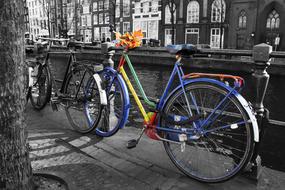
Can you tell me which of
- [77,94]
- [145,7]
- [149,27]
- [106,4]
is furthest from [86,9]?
[77,94]

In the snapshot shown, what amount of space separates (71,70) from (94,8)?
5420cm

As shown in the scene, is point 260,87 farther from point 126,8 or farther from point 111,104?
point 126,8

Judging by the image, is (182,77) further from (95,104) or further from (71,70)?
(71,70)

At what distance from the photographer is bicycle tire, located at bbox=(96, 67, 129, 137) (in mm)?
3209

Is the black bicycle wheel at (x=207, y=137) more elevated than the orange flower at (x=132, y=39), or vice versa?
the orange flower at (x=132, y=39)

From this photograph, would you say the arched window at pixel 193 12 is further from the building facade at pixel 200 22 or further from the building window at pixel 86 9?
the building window at pixel 86 9

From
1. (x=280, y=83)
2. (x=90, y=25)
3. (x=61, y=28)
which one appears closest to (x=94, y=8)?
(x=90, y=25)

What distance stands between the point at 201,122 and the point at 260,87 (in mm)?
592

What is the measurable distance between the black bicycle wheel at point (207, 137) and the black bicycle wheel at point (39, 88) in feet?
8.64

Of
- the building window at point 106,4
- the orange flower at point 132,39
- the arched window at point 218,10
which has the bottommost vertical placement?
the orange flower at point 132,39

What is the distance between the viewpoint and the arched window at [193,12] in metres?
40.1

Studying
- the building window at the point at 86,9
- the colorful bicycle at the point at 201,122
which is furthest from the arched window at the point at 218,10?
the colorful bicycle at the point at 201,122

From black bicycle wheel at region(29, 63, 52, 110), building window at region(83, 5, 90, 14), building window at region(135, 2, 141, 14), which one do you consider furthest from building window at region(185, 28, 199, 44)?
black bicycle wheel at region(29, 63, 52, 110)

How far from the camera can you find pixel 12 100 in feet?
6.17
